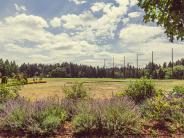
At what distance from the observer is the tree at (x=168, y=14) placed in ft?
19.9

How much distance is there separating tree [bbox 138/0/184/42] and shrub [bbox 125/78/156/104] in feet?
15.1

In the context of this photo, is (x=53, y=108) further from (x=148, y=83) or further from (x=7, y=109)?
(x=148, y=83)

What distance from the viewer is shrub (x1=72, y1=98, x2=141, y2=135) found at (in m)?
7.21

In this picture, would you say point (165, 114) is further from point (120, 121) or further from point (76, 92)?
point (76, 92)

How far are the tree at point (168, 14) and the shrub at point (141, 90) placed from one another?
15.1 ft

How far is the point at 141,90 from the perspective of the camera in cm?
1169

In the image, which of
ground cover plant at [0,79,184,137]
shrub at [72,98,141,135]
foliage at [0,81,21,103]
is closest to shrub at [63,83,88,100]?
foliage at [0,81,21,103]

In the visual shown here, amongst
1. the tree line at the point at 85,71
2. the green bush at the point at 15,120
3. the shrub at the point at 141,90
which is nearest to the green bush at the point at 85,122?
the green bush at the point at 15,120

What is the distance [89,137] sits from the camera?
7.17 metres

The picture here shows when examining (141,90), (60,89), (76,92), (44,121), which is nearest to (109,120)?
(44,121)

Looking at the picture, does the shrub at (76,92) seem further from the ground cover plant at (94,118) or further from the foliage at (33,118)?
the foliage at (33,118)

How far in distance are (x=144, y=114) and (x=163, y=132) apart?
49.6 inches

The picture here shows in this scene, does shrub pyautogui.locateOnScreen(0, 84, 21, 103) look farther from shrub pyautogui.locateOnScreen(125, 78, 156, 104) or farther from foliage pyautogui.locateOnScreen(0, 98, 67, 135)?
shrub pyautogui.locateOnScreen(125, 78, 156, 104)

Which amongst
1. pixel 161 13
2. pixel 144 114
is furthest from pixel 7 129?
pixel 161 13
